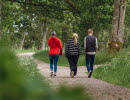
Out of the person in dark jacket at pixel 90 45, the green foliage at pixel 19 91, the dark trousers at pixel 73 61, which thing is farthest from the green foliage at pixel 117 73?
the green foliage at pixel 19 91

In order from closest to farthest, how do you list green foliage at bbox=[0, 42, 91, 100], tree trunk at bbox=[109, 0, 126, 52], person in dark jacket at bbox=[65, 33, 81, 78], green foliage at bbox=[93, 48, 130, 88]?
1. green foliage at bbox=[0, 42, 91, 100]
2. green foliage at bbox=[93, 48, 130, 88]
3. person in dark jacket at bbox=[65, 33, 81, 78]
4. tree trunk at bbox=[109, 0, 126, 52]

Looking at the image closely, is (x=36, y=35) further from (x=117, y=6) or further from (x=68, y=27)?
(x=117, y=6)

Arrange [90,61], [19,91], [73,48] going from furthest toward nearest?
1. [90,61]
2. [73,48]
3. [19,91]

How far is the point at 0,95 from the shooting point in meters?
0.41

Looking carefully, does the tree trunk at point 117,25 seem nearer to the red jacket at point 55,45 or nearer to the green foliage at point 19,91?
the red jacket at point 55,45

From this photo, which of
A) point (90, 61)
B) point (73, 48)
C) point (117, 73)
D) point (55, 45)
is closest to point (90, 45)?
point (73, 48)

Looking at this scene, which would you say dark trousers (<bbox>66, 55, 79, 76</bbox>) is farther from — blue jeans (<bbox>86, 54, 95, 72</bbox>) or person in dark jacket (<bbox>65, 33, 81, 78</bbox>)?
blue jeans (<bbox>86, 54, 95, 72</bbox>)

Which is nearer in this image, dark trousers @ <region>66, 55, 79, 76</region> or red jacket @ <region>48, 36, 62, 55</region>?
red jacket @ <region>48, 36, 62, 55</region>

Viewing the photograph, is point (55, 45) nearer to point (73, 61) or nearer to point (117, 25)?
point (73, 61)

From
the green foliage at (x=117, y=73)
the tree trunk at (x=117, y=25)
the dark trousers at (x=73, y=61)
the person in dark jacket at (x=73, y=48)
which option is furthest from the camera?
the tree trunk at (x=117, y=25)

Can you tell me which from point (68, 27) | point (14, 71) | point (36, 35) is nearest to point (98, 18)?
point (68, 27)

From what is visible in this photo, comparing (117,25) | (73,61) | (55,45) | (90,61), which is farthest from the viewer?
(117,25)

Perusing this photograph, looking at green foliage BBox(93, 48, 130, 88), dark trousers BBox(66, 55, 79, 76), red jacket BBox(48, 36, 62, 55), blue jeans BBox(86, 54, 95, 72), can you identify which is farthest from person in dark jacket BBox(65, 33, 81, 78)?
green foliage BBox(93, 48, 130, 88)

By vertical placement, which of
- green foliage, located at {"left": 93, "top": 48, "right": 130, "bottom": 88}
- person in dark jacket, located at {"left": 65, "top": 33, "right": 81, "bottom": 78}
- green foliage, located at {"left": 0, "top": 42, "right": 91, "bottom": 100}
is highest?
green foliage, located at {"left": 0, "top": 42, "right": 91, "bottom": 100}
